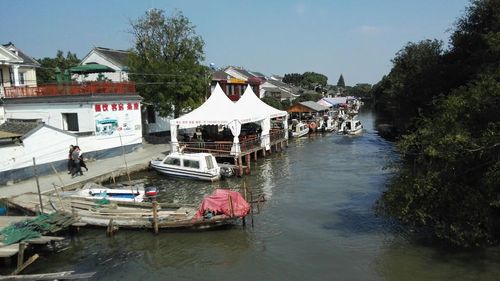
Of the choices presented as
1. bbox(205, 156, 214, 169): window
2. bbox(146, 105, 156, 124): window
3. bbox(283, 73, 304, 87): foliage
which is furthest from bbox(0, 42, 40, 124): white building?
bbox(283, 73, 304, 87): foliage

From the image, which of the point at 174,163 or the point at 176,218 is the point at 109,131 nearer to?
the point at 174,163

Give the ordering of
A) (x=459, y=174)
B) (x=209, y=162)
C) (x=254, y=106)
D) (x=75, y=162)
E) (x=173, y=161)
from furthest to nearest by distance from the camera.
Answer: (x=254, y=106) → (x=173, y=161) → (x=209, y=162) → (x=75, y=162) → (x=459, y=174)

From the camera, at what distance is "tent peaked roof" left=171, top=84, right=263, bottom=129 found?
101ft

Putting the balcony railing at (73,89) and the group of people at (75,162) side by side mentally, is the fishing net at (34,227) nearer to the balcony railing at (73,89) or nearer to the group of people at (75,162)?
the group of people at (75,162)

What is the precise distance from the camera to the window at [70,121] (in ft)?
103

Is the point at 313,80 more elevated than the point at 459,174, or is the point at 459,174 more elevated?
the point at 313,80

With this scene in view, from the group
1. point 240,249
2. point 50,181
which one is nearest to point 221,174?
point 50,181

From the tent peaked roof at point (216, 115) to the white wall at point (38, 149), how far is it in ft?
24.6

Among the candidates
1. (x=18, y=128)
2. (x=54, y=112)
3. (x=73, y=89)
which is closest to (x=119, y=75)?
(x=54, y=112)

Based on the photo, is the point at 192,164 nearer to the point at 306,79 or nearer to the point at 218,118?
the point at 218,118

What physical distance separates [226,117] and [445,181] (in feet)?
61.9

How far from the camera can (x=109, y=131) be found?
3150 centimetres

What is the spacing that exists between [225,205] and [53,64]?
55.9 meters

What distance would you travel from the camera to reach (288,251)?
51.1 ft
